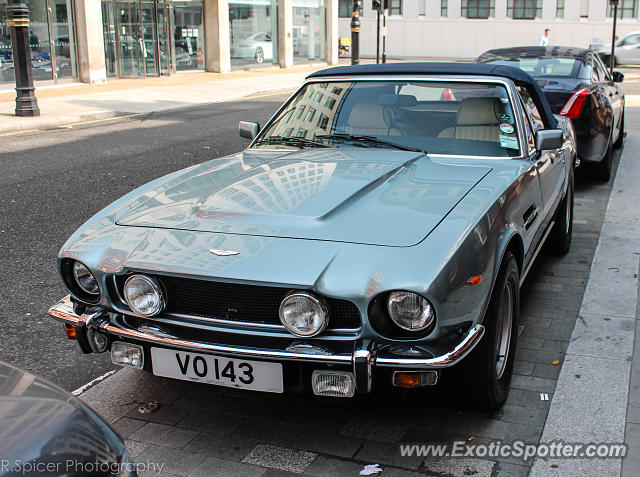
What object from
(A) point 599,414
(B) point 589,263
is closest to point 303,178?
(A) point 599,414

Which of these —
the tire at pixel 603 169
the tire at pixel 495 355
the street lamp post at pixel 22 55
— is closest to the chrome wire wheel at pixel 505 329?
the tire at pixel 495 355

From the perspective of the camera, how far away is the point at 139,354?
330 cm

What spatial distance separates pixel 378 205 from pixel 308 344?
0.81 m

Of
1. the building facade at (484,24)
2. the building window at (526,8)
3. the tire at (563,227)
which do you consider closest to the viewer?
the tire at (563,227)

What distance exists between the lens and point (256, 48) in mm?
31859

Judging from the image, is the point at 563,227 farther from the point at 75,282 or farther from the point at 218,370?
Result: the point at 75,282

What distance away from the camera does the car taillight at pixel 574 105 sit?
843 cm

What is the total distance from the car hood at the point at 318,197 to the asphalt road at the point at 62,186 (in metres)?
1.11

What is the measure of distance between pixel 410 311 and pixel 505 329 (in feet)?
3.22

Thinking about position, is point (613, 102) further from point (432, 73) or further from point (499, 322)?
point (499, 322)

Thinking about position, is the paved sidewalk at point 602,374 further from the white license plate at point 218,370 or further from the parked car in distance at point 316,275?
the white license plate at point 218,370

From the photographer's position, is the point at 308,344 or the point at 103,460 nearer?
the point at 103,460

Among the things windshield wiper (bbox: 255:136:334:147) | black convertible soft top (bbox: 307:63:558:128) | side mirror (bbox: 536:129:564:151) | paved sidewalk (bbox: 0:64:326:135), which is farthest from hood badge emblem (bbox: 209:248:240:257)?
paved sidewalk (bbox: 0:64:326:135)

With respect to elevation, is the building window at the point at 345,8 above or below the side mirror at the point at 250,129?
above
